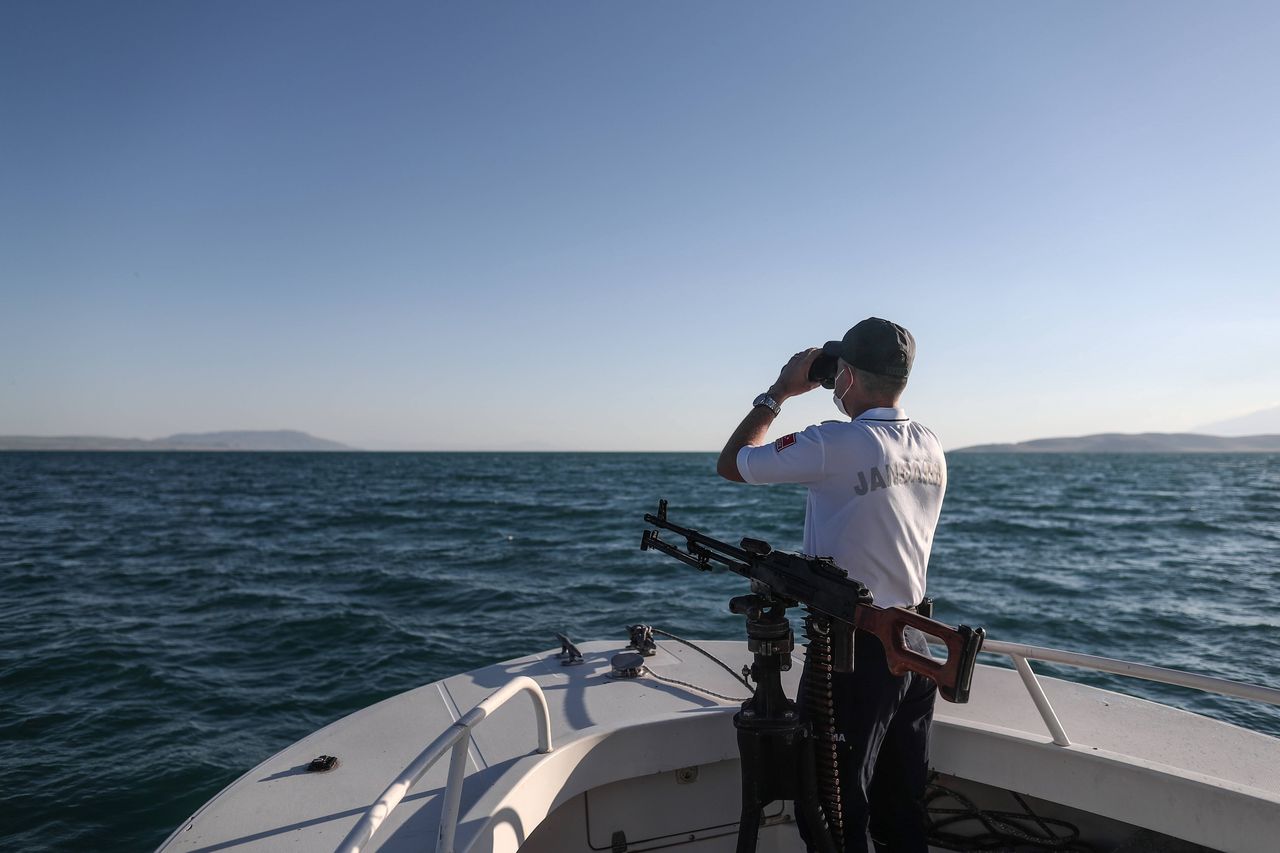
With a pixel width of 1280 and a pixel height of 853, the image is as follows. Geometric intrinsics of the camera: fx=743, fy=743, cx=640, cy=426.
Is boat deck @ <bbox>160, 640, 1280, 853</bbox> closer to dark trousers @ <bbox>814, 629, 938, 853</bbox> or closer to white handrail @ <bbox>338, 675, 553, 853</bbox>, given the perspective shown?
white handrail @ <bbox>338, 675, 553, 853</bbox>

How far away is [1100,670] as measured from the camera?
285cm

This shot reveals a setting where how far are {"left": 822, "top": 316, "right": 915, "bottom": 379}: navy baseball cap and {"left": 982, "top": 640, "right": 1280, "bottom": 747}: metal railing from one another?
3.40 feet

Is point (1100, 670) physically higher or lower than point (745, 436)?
lower

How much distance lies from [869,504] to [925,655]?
1.54 ft

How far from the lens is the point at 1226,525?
2539 centimetres

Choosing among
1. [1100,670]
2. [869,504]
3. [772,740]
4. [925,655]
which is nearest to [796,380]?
[869,504]

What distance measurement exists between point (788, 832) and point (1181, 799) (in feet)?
5.40

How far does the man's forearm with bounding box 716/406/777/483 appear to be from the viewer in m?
2.47

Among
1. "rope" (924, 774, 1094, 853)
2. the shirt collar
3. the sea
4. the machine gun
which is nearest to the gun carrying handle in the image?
the machine gun

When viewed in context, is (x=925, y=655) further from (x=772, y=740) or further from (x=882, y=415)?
(x=882, y=415)

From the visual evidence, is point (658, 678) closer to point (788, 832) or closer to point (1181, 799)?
point (788, 832)

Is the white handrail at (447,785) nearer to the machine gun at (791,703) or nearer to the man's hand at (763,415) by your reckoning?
the machine gun at (791,703)

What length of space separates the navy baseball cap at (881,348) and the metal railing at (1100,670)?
1036mm

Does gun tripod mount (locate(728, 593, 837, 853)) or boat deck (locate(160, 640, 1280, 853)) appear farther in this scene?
boat deck (locate(160, 640, 1280, 853))
